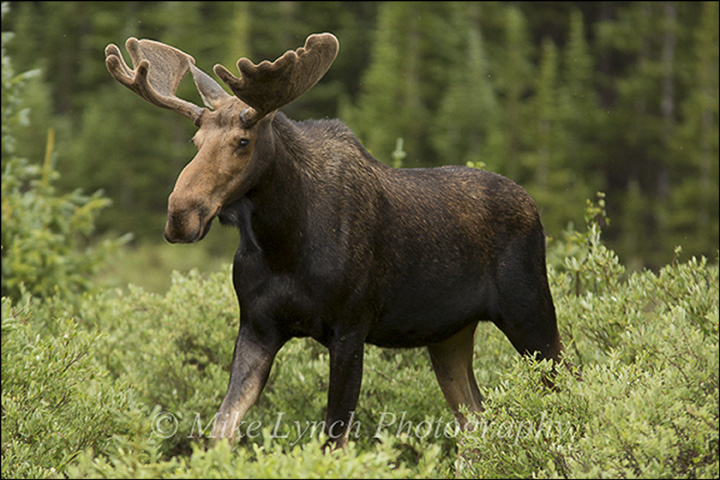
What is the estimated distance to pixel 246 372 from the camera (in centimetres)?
512

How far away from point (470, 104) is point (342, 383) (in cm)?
2603

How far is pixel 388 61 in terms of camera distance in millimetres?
31078

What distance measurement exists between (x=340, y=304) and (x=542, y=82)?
2678cm

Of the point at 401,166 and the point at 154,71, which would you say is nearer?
the point at 154,71

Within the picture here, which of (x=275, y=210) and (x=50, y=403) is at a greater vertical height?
(x=275, y=210)

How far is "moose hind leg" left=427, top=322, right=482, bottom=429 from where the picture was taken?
6.07 m

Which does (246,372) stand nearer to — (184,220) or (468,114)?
(184,220)

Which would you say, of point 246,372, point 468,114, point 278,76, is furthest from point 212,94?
point 468,114

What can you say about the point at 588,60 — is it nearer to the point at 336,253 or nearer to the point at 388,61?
the point at 388,61

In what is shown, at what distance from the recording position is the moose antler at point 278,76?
453 cm

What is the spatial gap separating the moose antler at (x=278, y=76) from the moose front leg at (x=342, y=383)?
1.35m

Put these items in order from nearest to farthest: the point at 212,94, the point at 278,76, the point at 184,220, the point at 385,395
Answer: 1. the point at 184,220
2. the point at 278,76
3. the point at 212,94
4. the point at 385,395

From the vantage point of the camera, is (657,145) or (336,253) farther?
(657,145)

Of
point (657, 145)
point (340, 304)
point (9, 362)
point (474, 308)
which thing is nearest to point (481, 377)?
point (474, 308)
